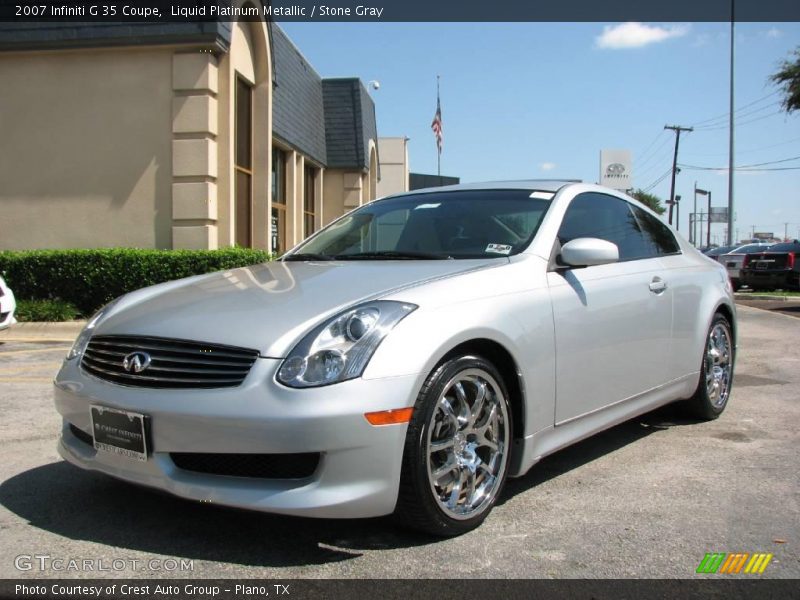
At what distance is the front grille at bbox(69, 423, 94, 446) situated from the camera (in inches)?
126

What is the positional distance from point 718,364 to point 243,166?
1016 centimetres

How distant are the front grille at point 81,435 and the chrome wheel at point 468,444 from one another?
4.81 ft

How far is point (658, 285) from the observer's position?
4.42 meters

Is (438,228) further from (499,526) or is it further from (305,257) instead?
(499,526)

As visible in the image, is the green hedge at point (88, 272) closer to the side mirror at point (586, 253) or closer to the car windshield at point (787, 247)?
the side mirror at point (586, 253)

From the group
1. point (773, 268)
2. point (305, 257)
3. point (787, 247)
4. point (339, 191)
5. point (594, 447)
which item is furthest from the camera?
point (339, 191)

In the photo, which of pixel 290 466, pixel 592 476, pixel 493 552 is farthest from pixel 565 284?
pixel 290 466

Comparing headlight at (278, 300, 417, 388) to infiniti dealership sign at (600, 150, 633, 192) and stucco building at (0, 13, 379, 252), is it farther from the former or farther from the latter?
infiniti dealership sign at (600, 150, 633, 192)

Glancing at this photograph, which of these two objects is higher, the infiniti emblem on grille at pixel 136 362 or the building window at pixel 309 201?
the building window at pixel 309 201

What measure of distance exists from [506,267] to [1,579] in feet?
7.77

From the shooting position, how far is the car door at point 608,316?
3.62 metres

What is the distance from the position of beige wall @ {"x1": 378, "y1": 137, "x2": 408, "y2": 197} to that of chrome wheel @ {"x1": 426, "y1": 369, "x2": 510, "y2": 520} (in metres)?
31.6

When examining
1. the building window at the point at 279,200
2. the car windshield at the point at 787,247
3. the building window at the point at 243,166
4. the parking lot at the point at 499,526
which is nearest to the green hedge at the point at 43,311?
the building window at the point at 243,166

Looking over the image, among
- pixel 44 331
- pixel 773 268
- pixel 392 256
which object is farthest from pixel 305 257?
A: pixel 773 268
